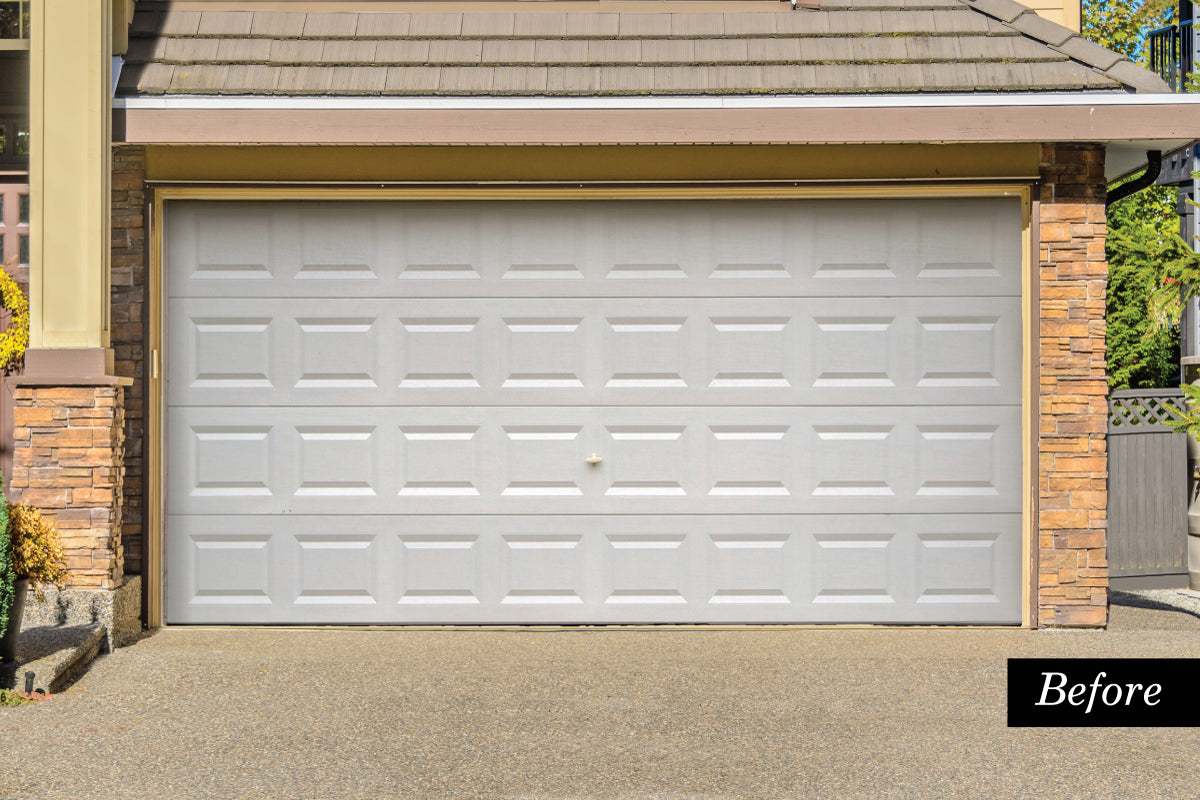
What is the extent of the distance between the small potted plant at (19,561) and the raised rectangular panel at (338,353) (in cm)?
185

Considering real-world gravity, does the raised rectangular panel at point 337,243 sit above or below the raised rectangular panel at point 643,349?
above

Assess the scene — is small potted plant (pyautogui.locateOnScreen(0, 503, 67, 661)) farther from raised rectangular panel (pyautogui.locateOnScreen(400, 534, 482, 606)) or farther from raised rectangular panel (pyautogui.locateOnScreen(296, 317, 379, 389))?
raised rectangular panel (pyautogui.locateOnScreen(400, 534, 482, 606))

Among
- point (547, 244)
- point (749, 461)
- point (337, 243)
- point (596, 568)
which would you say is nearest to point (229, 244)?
point (337, 243)

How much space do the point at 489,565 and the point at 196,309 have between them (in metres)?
2.34

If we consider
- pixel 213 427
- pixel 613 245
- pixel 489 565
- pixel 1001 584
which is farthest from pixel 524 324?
pixel 1001 584

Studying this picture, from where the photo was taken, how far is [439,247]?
7.43 meters

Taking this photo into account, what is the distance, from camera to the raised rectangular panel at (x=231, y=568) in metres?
7.39

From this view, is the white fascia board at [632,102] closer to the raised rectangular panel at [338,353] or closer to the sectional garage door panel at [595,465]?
the raised rectangular panel at [338,353]

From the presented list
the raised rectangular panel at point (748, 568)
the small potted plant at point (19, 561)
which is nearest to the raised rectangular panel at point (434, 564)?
the raised rectangular panel at point (748, 568)

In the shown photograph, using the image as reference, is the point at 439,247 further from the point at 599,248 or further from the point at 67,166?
the point at 67,166

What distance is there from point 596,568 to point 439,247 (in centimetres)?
215

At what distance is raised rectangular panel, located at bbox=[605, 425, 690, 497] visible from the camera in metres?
7.40

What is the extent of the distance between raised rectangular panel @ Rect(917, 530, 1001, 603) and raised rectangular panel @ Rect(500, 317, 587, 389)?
234 cm

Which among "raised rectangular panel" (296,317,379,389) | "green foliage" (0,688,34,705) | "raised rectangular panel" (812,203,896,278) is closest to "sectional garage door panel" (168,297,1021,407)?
"raised rectangular panel" (296,317,379,389)
